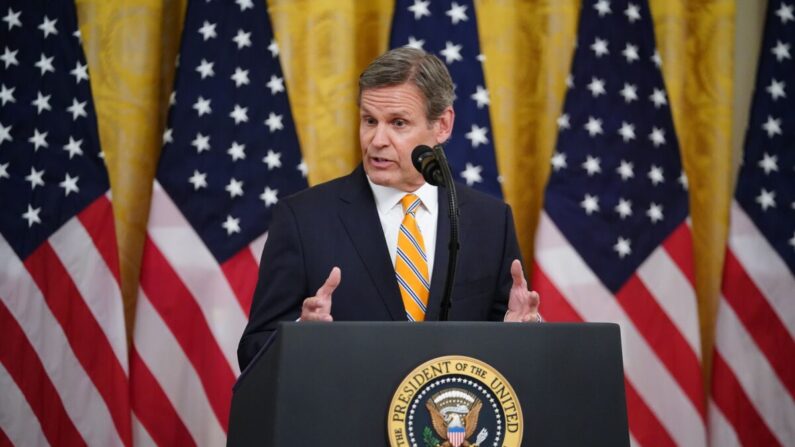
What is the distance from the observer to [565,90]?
425 centimetres

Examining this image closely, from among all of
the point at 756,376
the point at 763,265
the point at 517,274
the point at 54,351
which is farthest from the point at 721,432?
the point at 54,351

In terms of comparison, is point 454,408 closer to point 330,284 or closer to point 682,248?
point 330,284

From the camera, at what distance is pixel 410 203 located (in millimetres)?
2781

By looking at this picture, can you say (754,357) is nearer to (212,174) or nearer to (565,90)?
(565,90)

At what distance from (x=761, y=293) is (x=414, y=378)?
2.94m

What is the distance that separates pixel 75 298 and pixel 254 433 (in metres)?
Answer: 2.25

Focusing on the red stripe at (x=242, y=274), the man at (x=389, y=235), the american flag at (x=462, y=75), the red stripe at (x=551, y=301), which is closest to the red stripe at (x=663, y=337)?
the red stripe at (x=551, y=301)

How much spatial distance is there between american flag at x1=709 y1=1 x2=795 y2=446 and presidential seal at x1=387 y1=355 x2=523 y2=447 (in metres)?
2.77

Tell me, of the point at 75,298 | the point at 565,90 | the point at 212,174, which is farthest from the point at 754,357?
the point at 75,298

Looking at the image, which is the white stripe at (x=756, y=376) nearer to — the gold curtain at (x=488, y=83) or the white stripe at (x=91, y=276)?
the gold curtain at (x=488, y=83)

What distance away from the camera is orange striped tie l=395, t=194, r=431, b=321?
8.54 ft

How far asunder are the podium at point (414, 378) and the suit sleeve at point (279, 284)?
2.14 feet

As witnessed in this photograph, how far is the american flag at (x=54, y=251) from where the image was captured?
3.74 metres

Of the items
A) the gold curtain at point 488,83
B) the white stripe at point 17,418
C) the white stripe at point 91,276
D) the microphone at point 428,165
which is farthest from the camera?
the gold curtain at point 488,83
